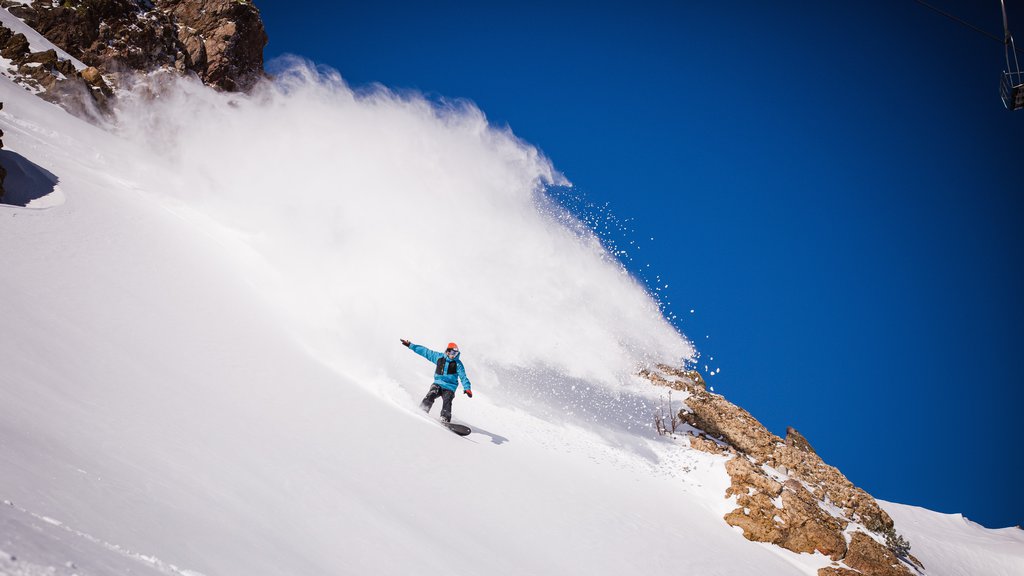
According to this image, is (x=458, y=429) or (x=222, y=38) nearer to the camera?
(x=458, y=429)

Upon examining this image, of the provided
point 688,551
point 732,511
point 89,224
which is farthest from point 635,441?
point 89,224

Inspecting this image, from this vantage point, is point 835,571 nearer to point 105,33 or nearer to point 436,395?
point 436,395

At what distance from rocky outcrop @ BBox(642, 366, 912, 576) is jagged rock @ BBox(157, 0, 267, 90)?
4039 centimetres

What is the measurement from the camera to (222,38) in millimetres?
40531

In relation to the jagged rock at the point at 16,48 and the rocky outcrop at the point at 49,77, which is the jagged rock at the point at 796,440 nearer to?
the rocky outcrop at the point at 49,77

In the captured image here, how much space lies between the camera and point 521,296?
2020 centimetres

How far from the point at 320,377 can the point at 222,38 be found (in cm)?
4521

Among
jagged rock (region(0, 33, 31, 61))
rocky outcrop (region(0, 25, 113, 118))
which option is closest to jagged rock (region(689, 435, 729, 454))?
rocky outcrop (region(0, 25, 113, 118))

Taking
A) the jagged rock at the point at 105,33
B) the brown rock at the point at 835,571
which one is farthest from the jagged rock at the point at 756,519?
the jagged rock at the point at 105,33

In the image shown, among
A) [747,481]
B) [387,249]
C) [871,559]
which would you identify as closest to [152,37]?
[387,249]

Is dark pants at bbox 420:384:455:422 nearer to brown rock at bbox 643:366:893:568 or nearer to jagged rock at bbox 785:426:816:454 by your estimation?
brown rock at bbox 643:366:893:568

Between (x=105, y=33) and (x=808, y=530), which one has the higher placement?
(x=105, y=33)

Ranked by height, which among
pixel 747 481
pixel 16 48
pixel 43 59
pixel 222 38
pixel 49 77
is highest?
pixel 222 38

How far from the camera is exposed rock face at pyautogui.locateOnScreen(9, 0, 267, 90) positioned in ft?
110
